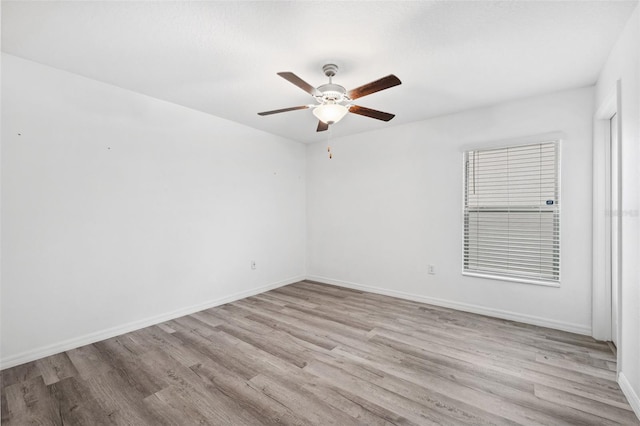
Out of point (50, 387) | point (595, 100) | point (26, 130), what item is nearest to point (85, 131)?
point (26, 130)

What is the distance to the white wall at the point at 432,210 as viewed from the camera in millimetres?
3074

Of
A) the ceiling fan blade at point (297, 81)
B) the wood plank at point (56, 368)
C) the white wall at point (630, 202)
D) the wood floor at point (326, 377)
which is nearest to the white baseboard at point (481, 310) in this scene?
the wood floor at point (326, 377)

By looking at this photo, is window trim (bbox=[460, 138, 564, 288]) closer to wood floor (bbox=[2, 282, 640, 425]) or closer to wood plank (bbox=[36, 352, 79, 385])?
wood floor (bbox=[2, 282, 640, 425])

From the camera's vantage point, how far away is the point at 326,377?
2.26 meters

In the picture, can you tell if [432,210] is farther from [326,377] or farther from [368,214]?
[326,377]

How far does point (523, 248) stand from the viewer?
3391 mm

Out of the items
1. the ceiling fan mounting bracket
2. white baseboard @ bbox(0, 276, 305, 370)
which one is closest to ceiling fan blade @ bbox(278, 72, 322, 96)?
the ceiling fan mounting bracket

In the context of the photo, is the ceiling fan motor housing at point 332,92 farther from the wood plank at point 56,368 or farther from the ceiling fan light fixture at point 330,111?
the wood plank at point 56,368

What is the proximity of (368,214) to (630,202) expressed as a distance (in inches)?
118

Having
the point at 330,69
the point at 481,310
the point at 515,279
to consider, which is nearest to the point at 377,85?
the point at 330,69

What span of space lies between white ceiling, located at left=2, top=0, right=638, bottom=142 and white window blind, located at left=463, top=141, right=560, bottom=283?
747 millimetres

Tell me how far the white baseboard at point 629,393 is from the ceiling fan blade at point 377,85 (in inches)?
103

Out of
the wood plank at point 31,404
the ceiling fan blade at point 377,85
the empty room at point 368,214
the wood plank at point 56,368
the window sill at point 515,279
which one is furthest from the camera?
the window sill at point 515,279

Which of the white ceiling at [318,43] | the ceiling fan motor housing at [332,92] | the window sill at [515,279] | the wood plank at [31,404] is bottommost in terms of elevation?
the wood plank at [31,404]
